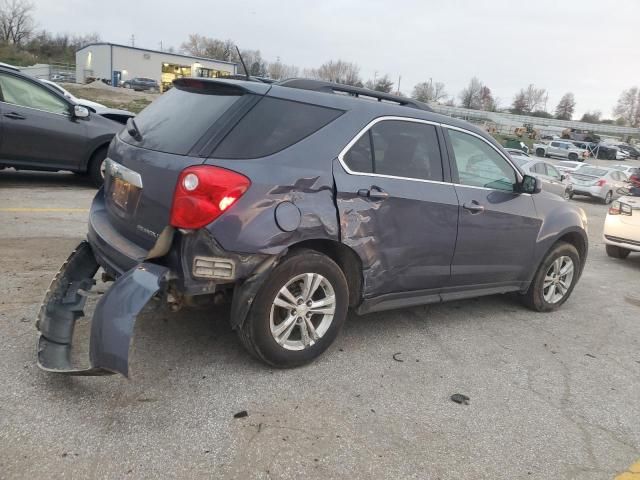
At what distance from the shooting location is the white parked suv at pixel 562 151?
48062 mm

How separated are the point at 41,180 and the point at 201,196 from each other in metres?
7.95

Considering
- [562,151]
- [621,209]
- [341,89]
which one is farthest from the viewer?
[562,151]

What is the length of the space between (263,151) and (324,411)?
157 centimetres

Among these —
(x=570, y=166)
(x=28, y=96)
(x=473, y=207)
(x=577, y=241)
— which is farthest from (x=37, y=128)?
(x=570, y=166)

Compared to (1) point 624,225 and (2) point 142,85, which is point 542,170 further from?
(2) point 142,85

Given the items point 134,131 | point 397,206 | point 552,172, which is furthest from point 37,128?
point 552,172

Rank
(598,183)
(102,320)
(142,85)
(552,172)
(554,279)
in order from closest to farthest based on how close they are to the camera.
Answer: (102,320) → (554,279) → (552,172) → (598,183) → (142,85)

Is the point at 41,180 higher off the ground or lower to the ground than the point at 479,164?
lower

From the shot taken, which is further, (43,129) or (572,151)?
(572,151)

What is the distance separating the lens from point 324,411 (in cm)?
316

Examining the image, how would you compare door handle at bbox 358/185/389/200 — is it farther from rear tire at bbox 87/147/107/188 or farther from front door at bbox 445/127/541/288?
rear tire at bbox 87/147/107/188

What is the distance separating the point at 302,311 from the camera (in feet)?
11.5

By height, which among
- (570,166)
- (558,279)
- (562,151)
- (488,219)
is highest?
(488,219)

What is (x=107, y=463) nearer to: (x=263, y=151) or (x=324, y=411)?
(x=324, y=411)
